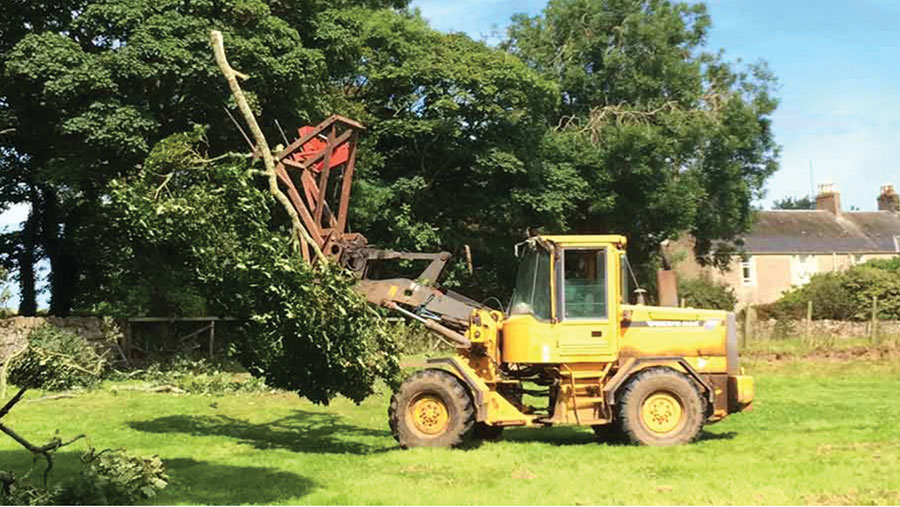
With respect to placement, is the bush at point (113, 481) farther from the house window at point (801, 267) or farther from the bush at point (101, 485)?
the house window at point (801, 267)

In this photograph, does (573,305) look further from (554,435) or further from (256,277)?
(256,277)

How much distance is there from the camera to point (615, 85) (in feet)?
121

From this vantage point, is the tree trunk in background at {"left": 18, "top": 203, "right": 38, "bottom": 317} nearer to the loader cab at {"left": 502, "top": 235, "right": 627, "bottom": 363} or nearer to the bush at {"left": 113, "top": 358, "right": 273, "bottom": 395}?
the bush at {"left": 113, "top": 358, "right": 273, "bottom": 395}

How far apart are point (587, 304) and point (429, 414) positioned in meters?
2.49

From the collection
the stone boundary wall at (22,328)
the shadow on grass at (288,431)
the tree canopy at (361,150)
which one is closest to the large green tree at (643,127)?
the tree canopy at (361,150)

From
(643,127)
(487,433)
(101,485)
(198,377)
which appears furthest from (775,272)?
(101,485)

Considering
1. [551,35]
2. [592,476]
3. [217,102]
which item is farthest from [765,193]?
[592,476]

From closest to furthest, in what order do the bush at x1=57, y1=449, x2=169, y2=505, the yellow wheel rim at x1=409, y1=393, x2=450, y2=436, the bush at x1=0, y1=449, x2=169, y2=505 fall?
1. the bush at x1=0, y1=449, x2=169, y2=505
2. the bush at x1=57, y1=449, x2=169, y2=505
3. the yellow wheel rim at x1=409, y1=393, x2=450, y2=436

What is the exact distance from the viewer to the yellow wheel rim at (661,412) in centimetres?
1143

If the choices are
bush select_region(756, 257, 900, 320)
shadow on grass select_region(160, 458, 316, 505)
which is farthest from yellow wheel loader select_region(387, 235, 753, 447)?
bush select_region(756, 257, 900, 320)

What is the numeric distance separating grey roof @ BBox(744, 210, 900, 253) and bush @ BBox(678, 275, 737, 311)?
10.6m

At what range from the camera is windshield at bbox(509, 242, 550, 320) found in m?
11.6

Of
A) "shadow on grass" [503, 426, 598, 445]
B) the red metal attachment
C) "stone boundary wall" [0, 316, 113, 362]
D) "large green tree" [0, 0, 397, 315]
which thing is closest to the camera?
the red metal attachment

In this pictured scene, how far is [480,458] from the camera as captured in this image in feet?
34.6
